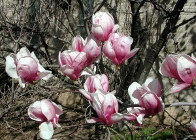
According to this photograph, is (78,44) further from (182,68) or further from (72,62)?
(182,68)

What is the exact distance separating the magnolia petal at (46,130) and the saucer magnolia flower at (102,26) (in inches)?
15.2

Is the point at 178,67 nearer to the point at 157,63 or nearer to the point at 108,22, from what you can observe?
the point at 108,22

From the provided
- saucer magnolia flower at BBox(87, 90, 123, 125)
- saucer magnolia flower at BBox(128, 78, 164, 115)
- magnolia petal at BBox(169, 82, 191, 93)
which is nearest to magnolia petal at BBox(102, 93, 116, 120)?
saucer magnolia flower at BBox(87, 90, 123, 125)

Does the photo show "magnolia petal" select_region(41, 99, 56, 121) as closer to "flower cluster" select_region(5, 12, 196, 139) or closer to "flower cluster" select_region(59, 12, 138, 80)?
"flower cluster" select_region(5, 12, 196, 139)

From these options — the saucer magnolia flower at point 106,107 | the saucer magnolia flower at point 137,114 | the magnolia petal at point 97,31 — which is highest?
the magnolia petal at point 97,31

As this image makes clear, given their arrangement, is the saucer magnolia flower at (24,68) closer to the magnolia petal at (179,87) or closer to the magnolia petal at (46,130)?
the magnolia petal at (46,130)

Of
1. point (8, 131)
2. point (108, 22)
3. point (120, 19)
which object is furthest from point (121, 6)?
point (108, 22)

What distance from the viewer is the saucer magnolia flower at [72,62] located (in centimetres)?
88

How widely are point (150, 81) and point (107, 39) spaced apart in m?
0.25

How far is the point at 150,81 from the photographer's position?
91cm

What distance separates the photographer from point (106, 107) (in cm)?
81

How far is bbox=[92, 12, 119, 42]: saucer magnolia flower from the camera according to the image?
0.93m

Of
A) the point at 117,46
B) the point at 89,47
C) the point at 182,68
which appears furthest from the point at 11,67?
the point at 182,68

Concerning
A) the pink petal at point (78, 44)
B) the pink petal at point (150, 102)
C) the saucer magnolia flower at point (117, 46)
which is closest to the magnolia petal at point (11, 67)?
the pink petal at point (78, 44)
